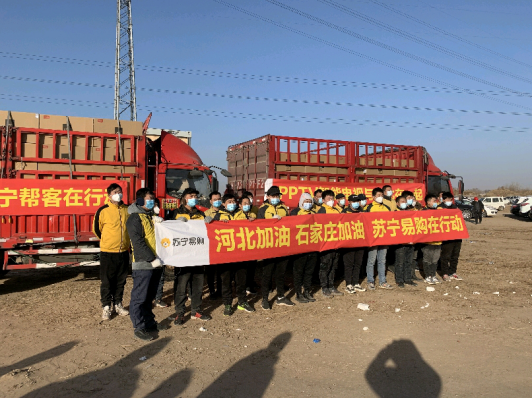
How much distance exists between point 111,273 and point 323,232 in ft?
11.5

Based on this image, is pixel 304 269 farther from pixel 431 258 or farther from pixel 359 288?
pixel 431 258

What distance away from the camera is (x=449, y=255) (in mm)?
8781

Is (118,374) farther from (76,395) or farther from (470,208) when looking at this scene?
(470,208)

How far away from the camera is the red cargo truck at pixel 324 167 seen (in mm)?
9719

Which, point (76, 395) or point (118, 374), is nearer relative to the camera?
point (76, 395)

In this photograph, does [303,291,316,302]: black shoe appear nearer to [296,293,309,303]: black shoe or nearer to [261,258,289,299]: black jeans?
[296,293,309,303]: black shoe

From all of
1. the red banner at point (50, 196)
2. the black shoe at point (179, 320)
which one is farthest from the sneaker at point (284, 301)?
the red banner at point (50, 196)

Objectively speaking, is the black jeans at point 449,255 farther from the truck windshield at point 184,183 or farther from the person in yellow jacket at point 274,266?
the truck windshield at point 184,183

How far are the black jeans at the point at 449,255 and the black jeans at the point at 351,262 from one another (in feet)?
7.19

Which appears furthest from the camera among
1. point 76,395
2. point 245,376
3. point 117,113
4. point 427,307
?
point 117,113

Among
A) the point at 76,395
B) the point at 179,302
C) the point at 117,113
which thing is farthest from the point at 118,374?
the point at 117,113

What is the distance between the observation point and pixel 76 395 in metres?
3.60

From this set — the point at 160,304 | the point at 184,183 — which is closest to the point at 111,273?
Result: the point at 160,304

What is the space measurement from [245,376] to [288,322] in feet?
6.04
